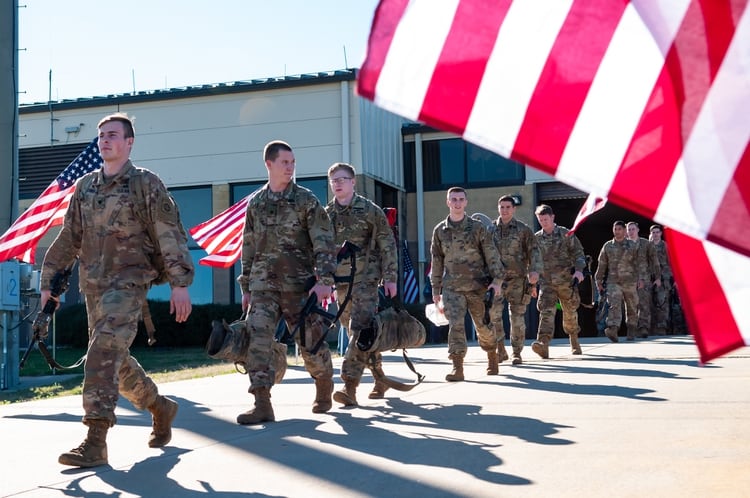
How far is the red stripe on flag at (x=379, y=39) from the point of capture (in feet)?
9.23

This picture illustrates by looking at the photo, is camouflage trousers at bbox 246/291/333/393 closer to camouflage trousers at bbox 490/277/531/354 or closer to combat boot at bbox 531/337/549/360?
camouflage trousers at bbox 490/277/531/354

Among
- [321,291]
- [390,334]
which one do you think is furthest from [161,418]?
[390,334]

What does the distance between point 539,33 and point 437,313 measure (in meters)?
8.67

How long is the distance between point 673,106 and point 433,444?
12.6ft

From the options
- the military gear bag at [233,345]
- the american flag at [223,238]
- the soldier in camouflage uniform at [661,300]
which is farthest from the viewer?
the soldier in camouflage uniform at [661,300]

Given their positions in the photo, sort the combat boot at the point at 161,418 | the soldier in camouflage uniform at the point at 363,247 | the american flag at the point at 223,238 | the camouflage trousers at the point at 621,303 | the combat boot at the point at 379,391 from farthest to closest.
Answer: the camouflage trousers at the point at 621,303, the american flag at the point at 223,238, the combat boot at the point at 379,391, the soldier in camouflage uniform at the point at 363,247, the combat boot at the point at 161,418

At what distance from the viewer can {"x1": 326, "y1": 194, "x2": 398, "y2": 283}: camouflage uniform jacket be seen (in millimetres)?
8938

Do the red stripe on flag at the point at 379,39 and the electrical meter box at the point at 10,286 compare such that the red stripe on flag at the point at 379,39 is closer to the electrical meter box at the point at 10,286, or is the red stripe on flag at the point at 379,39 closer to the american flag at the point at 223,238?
the electrical meter box at the point at 10,286

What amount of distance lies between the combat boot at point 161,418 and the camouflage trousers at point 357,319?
2291 millimetres

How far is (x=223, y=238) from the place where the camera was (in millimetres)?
16297

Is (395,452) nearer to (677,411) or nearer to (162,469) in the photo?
(162,469)

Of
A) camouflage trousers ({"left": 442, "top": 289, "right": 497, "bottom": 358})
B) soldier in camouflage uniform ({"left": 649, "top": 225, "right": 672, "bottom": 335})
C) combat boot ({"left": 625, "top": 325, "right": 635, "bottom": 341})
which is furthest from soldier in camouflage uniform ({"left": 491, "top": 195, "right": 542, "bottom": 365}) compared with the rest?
soldier in camouflage uniform ({"left": 649, "top": 225, "right": 672, "bottom": 335})

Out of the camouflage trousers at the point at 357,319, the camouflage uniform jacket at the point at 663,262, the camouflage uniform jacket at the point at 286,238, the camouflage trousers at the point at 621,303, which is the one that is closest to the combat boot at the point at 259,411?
the camouflage uniform jacket at the point at 286,238

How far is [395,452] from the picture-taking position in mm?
5918
